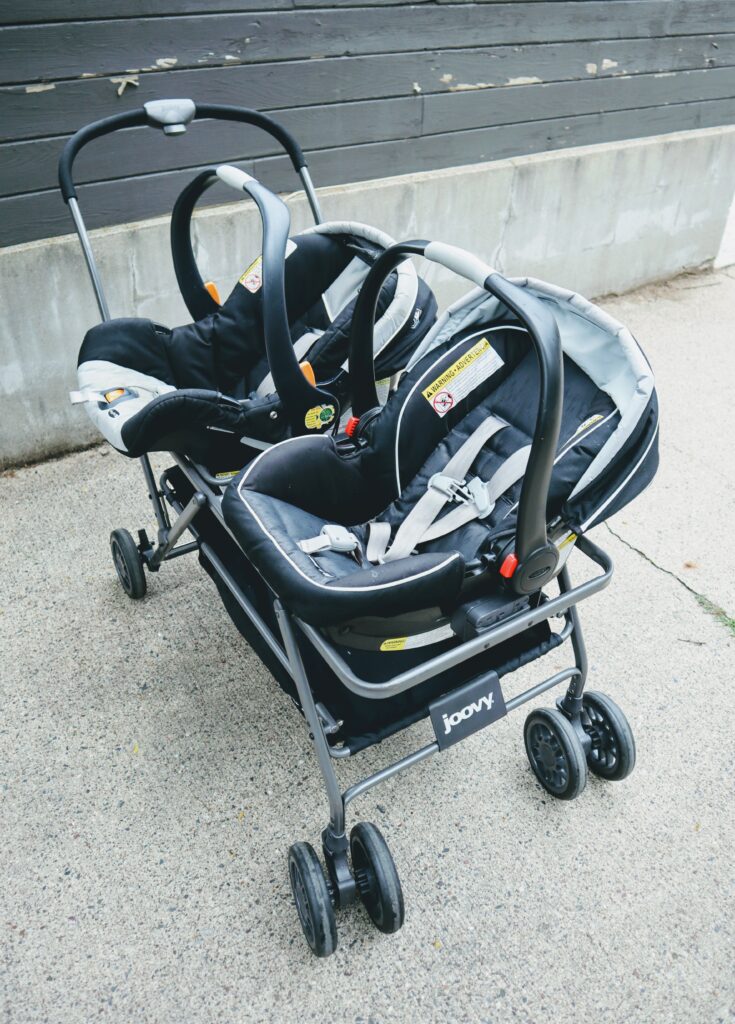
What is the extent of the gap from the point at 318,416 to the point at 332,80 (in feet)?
6.69

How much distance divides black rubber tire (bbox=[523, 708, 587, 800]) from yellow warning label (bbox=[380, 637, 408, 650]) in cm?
62

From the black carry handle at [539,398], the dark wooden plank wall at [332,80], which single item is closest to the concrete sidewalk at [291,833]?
the black carry handle at [539,398]

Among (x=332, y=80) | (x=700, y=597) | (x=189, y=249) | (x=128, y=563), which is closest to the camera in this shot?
(x=189, y=249)

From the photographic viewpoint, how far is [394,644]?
1718 millimetres

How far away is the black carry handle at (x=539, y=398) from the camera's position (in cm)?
143

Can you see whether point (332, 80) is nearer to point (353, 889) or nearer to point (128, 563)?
point (128, 563)

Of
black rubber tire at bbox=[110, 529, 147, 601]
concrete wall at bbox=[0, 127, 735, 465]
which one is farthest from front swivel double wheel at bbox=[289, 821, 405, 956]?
concrete wall at bbox=[0, 127, 735, 465]

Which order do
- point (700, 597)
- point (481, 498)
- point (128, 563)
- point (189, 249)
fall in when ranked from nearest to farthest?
point (481, 498)
point (189, 249)
point (128, 563)
point (700, 597)

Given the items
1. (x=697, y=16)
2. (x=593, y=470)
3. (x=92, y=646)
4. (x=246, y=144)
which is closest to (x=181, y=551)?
→ (x=92, y=646)

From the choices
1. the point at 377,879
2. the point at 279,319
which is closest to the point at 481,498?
the point at 279,319

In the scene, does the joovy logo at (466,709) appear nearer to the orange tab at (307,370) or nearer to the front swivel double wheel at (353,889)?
the front swivel double wheel at (353,889)

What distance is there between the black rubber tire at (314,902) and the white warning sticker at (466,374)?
3.75 ft

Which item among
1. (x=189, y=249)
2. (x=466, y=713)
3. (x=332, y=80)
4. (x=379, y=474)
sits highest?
(x=332, y=80)

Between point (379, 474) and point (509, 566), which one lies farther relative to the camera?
point (379, 474)
